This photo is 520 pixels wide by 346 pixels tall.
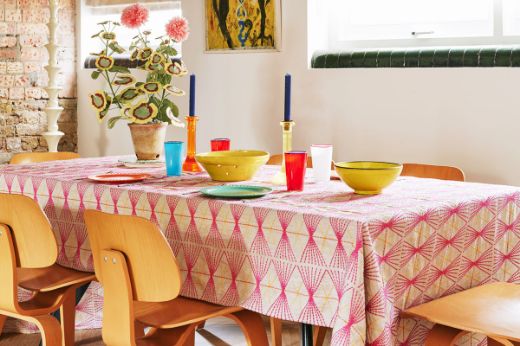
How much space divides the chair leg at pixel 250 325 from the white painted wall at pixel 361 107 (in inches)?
62.8

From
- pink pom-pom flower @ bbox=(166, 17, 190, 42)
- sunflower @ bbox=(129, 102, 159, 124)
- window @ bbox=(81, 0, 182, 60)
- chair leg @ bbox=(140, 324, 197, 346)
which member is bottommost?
chair leg @ bbox=(140, 324, 197, 346)

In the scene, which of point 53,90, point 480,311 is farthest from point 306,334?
point 53,90

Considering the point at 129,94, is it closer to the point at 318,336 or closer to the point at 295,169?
the point at 295,169

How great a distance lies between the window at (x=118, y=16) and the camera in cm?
521

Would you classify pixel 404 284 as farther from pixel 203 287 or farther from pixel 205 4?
pixel 205 4

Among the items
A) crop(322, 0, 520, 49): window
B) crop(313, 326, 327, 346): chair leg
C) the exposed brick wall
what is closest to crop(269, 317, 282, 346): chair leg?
crop(313, 326, 327, 346): chair leg

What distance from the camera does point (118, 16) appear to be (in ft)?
18.1

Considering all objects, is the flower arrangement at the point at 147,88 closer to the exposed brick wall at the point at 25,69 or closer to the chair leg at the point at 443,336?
the chair leg at the point at 443,336

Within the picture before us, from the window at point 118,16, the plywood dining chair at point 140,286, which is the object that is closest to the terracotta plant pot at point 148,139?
the plywood dining chair at point 140,286

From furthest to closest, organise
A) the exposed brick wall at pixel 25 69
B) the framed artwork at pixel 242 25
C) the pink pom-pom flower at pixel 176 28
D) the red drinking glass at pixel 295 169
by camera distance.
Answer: the exposed brick wall at pixel 25 69 → the framed artwork at pixel 242 25 → the pink pom-pom flower at pixel 176 28 → the red drinking glass at pixel 295 169

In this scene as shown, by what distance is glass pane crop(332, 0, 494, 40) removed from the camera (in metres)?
3.91

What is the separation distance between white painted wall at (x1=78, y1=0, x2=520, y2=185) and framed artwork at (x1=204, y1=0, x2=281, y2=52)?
0.16 feet

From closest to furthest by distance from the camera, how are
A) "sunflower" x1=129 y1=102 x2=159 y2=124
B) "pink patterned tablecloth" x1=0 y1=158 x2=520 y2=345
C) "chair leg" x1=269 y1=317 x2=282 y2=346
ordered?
"pink patterned tablecloth" x1=0 y1=158 x2=520 y2=345 → "chair leg" x1=269 y1=317 x2=282 y2=346 → "sunflower" x1=129 y1=102 x2=159 y2=124

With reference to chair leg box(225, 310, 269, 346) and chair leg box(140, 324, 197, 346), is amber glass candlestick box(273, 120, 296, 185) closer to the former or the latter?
chair leg box(225, 310, 269, 346)
